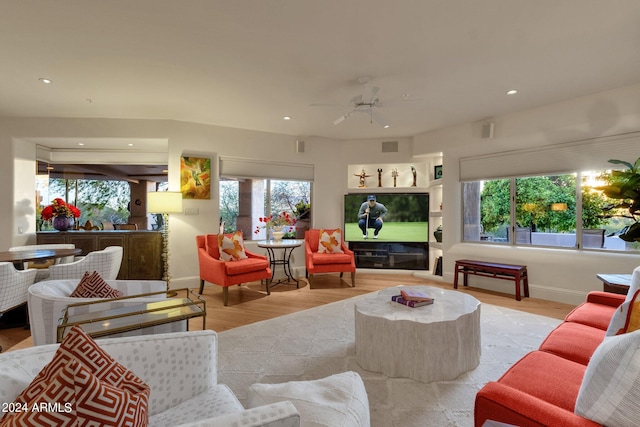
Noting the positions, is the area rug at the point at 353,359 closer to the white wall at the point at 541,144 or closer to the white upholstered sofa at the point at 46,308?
the white upholstered sofa at the point at 46,308

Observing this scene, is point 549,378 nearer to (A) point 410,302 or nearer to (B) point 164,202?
(A) point 410,302

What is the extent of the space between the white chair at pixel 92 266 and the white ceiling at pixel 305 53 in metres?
1.87

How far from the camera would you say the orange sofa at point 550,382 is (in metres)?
1.04

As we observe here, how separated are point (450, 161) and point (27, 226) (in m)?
6.89

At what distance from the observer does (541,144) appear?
4477 millimetres

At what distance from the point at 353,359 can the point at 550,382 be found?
56.0 inches

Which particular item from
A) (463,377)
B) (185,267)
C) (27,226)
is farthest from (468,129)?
(27,226)

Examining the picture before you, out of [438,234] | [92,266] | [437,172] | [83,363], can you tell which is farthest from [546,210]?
[92,266]

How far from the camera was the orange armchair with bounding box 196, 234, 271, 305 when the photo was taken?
13.4 feet

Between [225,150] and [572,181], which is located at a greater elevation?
[225,150]

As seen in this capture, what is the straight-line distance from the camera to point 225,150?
5215 mm

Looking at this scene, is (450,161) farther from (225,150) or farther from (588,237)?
(225,150)

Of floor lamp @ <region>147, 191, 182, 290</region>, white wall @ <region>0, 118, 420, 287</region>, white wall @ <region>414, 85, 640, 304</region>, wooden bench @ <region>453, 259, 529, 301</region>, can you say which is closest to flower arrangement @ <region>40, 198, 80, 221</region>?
white wall @ <region>0, 118, 420, 287</region>

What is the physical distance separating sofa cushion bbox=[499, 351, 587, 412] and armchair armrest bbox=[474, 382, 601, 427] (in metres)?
0.21
